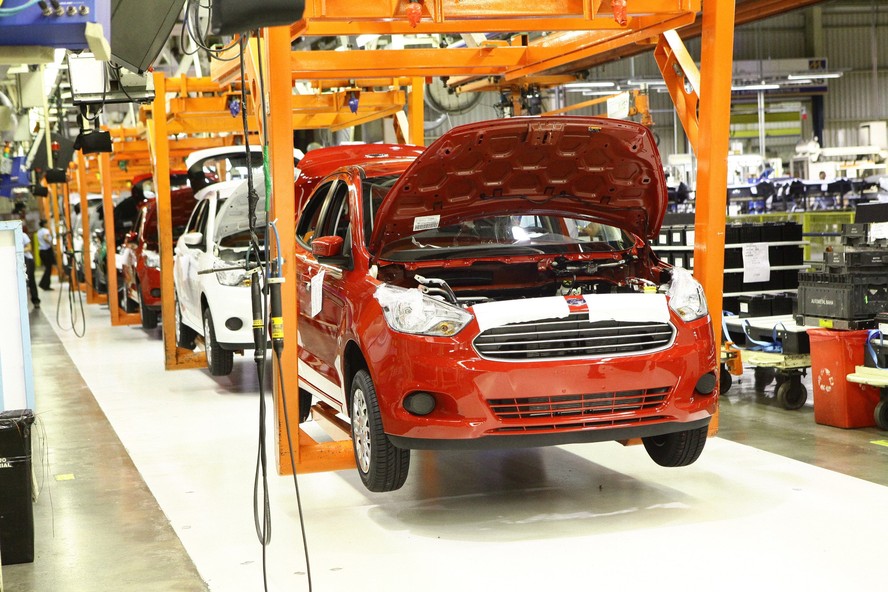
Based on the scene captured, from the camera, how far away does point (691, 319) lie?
5.21m

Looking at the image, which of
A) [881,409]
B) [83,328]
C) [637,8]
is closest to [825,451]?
[881,409]

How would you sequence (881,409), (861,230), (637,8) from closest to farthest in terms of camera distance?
(637,8)
(881,409)
(861,230)

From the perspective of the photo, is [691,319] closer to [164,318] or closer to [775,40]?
[164,318]

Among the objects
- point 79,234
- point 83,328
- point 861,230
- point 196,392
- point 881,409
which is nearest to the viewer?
point 881,409

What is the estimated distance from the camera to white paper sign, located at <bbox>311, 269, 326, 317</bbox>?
6039 millimetres

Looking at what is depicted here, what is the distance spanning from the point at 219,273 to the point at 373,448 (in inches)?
179

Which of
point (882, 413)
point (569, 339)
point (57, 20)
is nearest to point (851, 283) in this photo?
point (882, 413)

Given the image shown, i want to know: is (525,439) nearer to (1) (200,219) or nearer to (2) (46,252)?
(1) (200,219)

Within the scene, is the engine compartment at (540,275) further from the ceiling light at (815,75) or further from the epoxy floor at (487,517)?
the ceiling light at (815,75)

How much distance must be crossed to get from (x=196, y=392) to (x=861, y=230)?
5.71 meters

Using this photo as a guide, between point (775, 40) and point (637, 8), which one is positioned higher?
point (775, 40)

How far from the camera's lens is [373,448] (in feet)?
17.1

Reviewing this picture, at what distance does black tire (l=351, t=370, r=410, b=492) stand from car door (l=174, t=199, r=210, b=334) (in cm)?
497

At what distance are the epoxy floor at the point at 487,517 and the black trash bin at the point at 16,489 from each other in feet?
0.30
